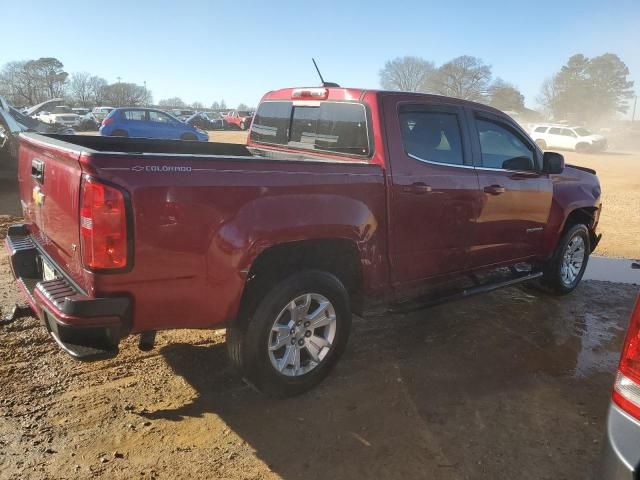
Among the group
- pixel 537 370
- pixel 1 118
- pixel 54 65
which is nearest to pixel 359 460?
pixel 537 370

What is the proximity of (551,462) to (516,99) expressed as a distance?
2981 inches

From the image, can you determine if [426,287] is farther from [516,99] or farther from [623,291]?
[516,99]

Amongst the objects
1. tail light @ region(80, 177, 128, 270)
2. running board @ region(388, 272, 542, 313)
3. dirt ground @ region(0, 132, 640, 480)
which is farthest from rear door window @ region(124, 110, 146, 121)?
tail light @ region(80, 177, 128, 270)

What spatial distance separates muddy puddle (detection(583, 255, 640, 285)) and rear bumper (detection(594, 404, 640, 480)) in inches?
212

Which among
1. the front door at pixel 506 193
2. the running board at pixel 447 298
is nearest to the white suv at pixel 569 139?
the front door at pixel 506 193

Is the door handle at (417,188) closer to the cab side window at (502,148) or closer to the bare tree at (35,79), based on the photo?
the cab side window at (502,148)

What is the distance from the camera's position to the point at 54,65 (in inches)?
3479

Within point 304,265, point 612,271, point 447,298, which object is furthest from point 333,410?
point 612,271

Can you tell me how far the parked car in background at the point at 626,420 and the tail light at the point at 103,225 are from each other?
7.24 ft

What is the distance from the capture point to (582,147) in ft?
117

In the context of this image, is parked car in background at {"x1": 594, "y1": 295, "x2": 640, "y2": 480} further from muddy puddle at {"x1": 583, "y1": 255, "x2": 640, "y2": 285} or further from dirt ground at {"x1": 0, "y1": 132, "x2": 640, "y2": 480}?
muddy puddle at {"x1": 583, "y1": 255, "x2": 640, "y2": 285}

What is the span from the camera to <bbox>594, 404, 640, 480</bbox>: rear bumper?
5.57 ft

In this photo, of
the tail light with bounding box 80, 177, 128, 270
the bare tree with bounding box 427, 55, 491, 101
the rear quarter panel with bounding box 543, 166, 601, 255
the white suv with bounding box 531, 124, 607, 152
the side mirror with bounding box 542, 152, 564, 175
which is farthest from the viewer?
the bare tree with bounding box 427, 55, 491, 101

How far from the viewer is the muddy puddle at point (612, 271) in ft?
22.0
